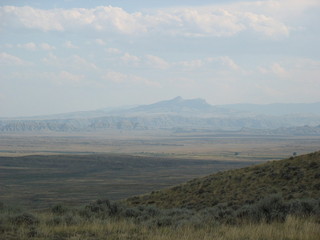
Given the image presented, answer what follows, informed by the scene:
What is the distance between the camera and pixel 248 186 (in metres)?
25.9

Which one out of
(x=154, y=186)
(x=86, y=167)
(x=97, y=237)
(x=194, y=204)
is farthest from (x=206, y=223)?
(x=86, y=167)

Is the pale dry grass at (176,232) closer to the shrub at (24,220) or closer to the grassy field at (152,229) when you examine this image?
the grassy field at (152,229)

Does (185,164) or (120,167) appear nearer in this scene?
(120,167)

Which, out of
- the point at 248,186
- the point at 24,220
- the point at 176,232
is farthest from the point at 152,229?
the point at 248,186

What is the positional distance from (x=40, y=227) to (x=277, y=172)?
17803 millimetres

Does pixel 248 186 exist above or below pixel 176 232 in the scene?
below

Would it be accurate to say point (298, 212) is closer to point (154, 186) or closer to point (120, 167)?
point (154, 186)

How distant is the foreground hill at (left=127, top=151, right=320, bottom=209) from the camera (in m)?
22.7

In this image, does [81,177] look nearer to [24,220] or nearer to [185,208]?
[185,208]

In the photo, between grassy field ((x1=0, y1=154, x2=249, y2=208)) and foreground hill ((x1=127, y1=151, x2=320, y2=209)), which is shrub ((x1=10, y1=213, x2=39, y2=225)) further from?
grassy field ((x1=0, y1=154, x2=249, y2=208))

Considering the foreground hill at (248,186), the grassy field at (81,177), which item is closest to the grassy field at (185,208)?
the foreground hill at (248,186)

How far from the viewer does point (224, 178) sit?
29.5 m

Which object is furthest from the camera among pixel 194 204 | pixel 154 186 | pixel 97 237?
pixel 154 186

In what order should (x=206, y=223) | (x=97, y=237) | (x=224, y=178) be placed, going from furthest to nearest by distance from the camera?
(x=224, y=178) → (x=206, y=223) → (x=97, y=237)
